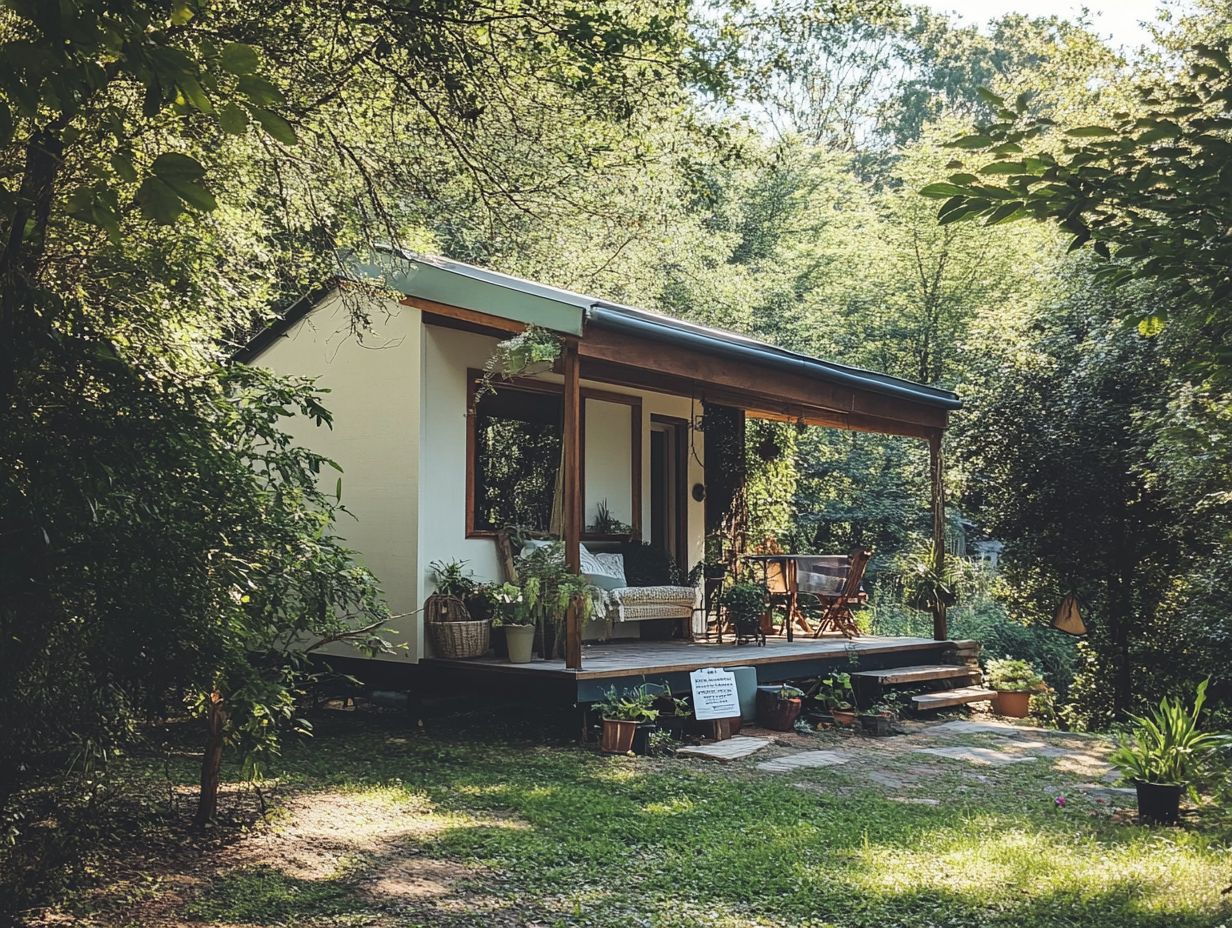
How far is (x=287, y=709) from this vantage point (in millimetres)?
4254

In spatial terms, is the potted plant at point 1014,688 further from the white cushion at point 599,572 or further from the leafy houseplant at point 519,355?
the leafy houseplant at point 519,355

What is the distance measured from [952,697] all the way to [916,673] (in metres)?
0.40

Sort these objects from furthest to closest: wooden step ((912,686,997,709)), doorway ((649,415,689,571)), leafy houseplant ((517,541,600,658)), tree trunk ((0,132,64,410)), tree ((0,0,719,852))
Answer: doorway ((649,415,689,571))
wooden step ((912,686,997,709))
leafy houseplant ((517,541,600,658))
tree trunk ((0,132,64,410))
tree ((0,0,719,852))

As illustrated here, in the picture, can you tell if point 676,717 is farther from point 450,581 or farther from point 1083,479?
point 1083,479

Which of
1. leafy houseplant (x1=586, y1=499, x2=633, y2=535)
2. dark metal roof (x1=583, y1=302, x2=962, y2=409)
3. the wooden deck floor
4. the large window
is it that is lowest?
the wooden deck floor

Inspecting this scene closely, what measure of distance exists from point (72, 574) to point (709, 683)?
5.21 metres

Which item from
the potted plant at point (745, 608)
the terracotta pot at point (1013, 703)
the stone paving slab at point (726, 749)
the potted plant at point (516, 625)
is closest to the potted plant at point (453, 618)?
the potted plant at point (516, 625)

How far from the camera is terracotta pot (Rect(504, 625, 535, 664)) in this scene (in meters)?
7.78

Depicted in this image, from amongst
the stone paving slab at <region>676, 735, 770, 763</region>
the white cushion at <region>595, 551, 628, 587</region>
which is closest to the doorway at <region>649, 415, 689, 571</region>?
the white cushion at <region>595, 551, 628, 587</region>

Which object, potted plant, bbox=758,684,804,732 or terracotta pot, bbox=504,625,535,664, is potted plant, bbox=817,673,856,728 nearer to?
potted plant, bbox=758,684,804,732

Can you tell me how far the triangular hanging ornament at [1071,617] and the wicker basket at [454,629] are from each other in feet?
20.3

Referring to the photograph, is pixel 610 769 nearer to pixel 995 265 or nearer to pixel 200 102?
pixel 200 102

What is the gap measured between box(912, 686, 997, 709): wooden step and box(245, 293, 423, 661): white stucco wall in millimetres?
4687

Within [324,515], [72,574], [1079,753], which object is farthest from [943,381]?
[72,574]
